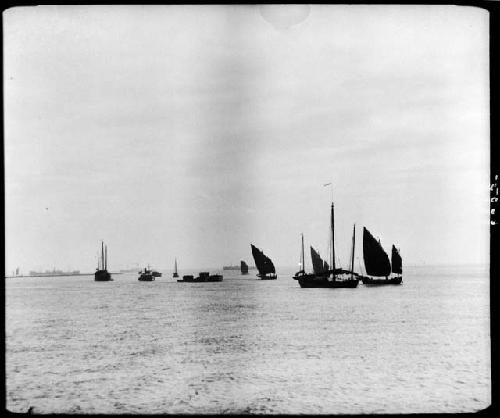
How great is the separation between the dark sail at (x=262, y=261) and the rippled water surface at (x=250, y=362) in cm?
3453

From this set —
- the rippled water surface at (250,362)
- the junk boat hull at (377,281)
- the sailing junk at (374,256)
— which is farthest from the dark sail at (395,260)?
the rippled water surface at (250,362)

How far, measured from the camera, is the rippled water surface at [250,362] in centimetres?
967

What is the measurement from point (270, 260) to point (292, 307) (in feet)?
116

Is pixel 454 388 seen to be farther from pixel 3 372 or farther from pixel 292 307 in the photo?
pixel 292 307

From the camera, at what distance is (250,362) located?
13.8 meters

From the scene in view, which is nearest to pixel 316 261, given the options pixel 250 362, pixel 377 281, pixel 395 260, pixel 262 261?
pixel 377 281

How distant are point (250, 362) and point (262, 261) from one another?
4874 cm

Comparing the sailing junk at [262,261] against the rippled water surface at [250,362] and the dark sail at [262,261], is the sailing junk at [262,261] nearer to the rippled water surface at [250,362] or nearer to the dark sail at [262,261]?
the dark sail at [262,261]

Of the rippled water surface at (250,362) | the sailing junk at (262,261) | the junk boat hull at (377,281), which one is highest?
the sailing junk at (262,261)

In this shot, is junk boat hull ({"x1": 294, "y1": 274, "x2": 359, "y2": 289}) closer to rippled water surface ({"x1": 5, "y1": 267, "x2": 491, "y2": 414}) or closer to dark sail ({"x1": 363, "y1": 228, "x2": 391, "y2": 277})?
dark sail ({"x1": 363, "y1": 228, "x2": 391, "y2": 277})

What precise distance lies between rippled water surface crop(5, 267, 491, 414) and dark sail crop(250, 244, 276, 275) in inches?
1360

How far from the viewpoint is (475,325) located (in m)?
22.3

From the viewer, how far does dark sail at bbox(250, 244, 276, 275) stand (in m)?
60.7

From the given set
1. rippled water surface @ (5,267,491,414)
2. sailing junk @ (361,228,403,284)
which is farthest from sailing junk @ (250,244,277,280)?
rippled water surface @ (5,267,491,414)
